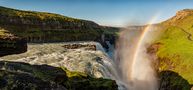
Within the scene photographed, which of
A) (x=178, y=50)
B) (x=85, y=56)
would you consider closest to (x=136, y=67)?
(x=178, y=50)

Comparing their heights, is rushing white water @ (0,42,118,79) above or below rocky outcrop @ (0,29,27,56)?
below

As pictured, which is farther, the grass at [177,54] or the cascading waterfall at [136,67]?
the grass at [177,54]

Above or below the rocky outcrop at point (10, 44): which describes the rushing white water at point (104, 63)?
below

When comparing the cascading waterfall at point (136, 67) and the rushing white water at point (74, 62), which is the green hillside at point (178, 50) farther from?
the rushing white water at point (74, 62)

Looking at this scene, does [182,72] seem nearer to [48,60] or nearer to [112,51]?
[48,60]

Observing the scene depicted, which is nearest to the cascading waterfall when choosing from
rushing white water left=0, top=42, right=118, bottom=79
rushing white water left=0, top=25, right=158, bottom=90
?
rushing white water left=0, top=25, right=158, bottom=90

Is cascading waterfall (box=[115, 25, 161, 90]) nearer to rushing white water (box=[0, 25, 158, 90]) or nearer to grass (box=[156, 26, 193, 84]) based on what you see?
rushing white water (box=[0, 25, 158, 90])

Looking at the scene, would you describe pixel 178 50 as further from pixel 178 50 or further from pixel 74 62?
pixel 74 62

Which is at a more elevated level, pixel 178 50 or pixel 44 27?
pixel 44 27

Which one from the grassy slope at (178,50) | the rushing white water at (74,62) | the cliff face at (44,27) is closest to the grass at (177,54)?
the grassy slope at (178,50)
